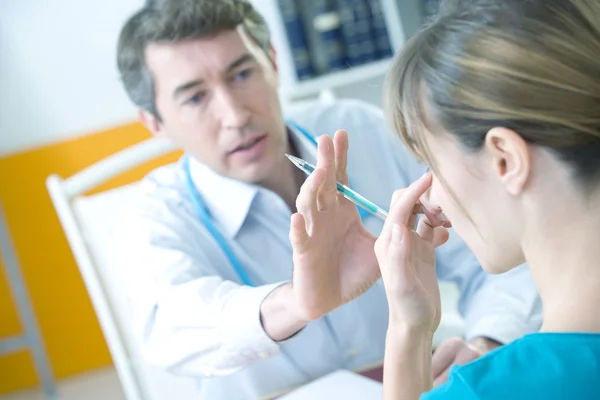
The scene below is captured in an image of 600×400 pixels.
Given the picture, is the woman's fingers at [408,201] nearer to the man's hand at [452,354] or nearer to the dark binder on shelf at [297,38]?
the man's hand at [452,354]

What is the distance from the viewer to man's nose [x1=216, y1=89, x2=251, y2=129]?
1244 mm

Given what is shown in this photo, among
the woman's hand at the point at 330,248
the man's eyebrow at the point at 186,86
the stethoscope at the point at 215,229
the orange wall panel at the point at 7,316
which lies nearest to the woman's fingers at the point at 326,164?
the woman's hand at the point at 330,248

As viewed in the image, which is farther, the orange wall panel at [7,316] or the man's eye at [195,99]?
the orange wall panel at [7,316]

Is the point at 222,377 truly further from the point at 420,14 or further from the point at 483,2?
the point at 420,14

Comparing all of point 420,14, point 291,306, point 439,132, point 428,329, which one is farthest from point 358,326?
point 420,14

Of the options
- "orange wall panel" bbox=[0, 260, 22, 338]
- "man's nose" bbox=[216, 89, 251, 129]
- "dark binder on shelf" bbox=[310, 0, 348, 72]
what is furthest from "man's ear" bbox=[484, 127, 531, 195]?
"orange wall panel" bbox=[0, 260, 22, 338]

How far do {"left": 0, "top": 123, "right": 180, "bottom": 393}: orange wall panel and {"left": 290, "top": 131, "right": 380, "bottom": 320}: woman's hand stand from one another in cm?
170

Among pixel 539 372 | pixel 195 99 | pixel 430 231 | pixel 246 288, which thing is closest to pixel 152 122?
pixel 195 99

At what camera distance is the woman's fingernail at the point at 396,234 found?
0.72m

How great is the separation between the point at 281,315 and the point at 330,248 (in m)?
0.12

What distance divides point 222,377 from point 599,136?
2.74 ft

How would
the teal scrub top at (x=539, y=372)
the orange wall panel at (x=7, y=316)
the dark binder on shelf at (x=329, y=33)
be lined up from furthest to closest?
the orange wall panel at (x=7, y=316) → the dark binder on shelf at (x=329, y=33) → the teal scrub top at (x=539, y=372)

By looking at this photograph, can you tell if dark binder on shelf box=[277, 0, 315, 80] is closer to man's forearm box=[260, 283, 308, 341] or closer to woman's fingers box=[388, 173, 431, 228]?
man's forearm box=[260, 283, 308, 341]

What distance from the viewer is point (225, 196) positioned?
129 cm
